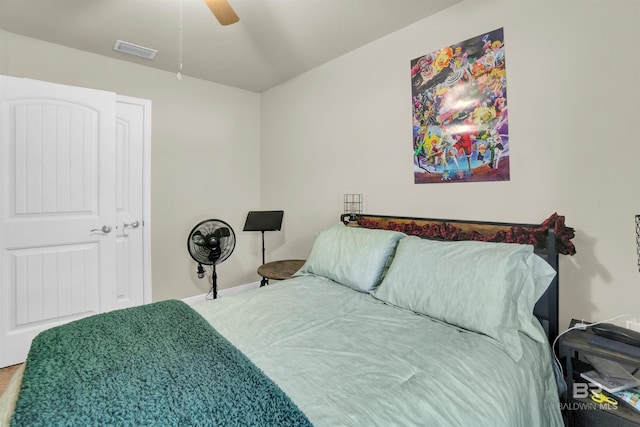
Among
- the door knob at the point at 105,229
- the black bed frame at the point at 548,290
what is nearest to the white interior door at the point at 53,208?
the door knob at the point at 105,229

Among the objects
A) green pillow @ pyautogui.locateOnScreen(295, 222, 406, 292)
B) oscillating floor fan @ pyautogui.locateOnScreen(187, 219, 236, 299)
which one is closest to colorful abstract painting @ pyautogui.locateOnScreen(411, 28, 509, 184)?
green pillow @ pyautogui.locateOnScreen(295, 222, 406, 292)

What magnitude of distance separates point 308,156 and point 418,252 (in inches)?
72.4

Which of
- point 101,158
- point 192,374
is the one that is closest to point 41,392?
point 192,374

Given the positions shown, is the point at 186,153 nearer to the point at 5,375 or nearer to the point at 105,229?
the point at 105,229

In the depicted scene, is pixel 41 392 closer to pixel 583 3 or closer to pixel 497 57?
pixel 497 57

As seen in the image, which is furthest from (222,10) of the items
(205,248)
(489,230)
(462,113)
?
(489,230)

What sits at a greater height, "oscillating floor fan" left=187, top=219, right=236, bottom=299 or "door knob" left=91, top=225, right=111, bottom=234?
"door knob" left=91, top=225, right=111, bottom=234

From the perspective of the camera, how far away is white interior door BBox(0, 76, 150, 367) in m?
2.30

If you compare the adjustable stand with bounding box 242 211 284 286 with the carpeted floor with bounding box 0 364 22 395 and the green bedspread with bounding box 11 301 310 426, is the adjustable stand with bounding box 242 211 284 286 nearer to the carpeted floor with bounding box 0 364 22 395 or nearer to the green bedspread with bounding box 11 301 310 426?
the green bedspread with bounding box 11 301 310 426

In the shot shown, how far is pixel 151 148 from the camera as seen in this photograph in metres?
3.17

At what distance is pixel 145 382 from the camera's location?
3.13 ft

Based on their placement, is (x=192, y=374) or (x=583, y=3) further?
(x=583, y=3)

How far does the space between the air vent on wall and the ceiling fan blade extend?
140 cm

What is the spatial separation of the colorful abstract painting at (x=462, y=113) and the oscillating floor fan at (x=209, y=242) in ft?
5.67
